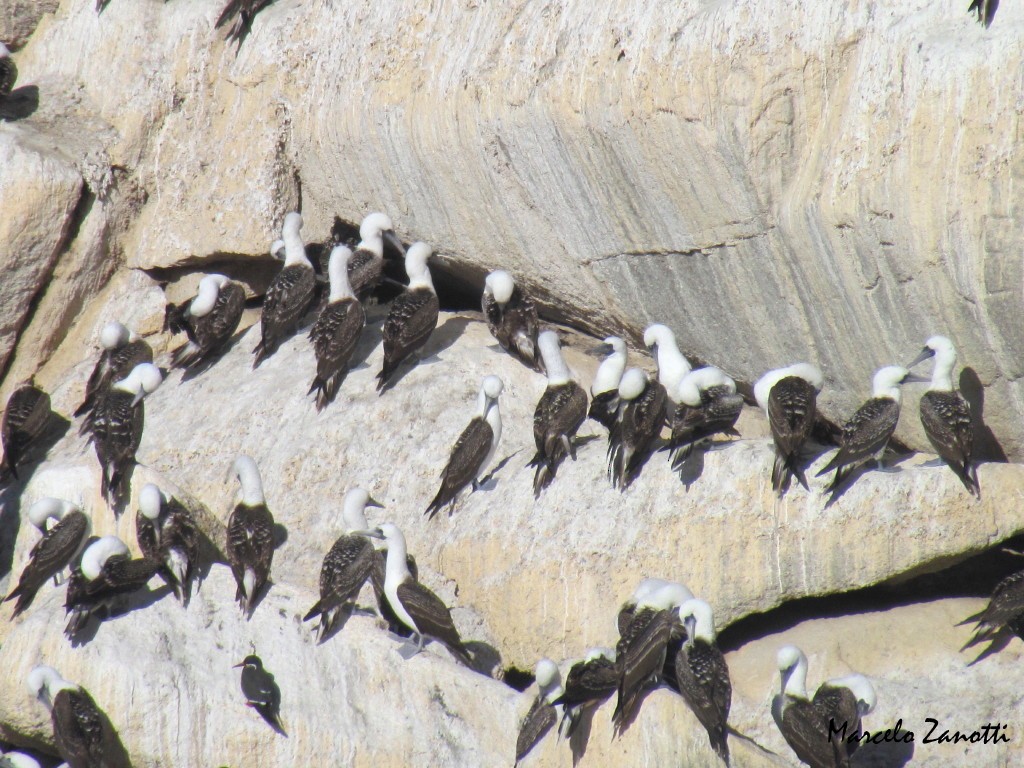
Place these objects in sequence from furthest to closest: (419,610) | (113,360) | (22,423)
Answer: (113,360)
(22,423)
(419,610)

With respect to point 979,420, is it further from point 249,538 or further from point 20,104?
point 20,104

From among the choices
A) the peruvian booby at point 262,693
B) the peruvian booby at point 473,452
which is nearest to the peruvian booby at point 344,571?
the peruvian booby at point 262,693

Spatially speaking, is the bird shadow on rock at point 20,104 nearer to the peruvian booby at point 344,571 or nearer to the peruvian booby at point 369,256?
the peruvian booby at point 369,256

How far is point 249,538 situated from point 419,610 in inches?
66.6

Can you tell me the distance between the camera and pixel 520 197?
44.0ft

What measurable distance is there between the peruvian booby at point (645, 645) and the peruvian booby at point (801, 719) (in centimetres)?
81

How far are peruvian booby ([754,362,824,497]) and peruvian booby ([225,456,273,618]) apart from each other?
4.06 meters

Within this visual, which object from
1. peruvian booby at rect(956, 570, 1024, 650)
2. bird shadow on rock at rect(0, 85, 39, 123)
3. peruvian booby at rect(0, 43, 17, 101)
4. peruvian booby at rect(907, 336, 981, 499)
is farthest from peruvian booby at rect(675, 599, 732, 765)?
peruvian booby at rect(0, 43, 17, 101)

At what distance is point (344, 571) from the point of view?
1116 centimetres

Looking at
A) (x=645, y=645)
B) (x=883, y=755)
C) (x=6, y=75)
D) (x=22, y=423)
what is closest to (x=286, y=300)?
(x=22, y=423)

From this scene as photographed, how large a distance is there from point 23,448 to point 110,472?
212cm

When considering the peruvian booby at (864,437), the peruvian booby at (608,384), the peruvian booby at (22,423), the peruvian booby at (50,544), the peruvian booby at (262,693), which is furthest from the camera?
the peruvian booby at (22,423)

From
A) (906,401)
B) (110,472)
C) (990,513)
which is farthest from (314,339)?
(990,513)

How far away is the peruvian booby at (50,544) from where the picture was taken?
39.6 ft
